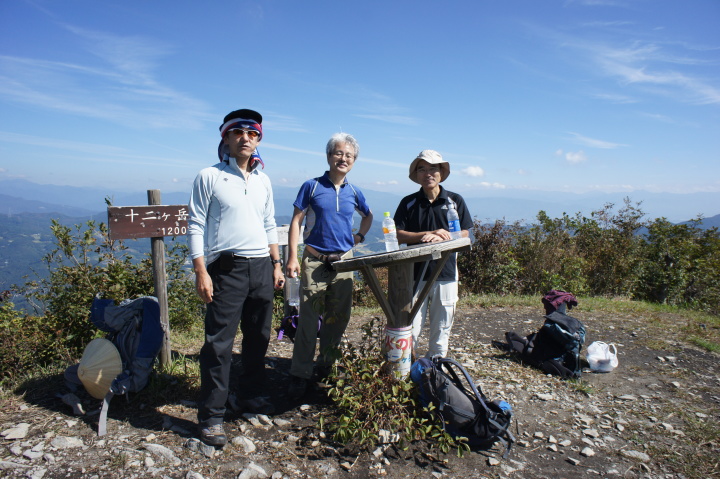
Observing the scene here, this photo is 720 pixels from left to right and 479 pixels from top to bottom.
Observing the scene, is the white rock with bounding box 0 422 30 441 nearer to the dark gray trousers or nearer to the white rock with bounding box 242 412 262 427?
the dark gray trousers

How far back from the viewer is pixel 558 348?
4.81 meters

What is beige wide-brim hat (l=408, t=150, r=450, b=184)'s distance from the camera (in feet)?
12.9

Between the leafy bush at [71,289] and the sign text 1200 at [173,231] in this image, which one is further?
the leafy bush at [71,289]

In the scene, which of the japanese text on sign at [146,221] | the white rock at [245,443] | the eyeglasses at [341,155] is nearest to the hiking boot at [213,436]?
the white rock at [245,443]

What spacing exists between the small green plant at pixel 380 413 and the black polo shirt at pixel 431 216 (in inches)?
42.1

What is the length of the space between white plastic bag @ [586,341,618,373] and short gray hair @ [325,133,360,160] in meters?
3.69

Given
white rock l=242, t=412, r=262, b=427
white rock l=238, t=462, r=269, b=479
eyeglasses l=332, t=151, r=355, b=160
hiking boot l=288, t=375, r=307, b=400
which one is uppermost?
eyeglasses l=332, t=151, r=355, b=160

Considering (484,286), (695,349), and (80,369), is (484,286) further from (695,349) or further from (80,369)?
(80,369)

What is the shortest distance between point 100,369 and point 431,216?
10.7 feet

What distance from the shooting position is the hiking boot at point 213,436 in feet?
10.3

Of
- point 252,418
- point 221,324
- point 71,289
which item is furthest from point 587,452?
point 71,289

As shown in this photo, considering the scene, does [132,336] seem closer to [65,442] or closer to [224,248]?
[65,442]

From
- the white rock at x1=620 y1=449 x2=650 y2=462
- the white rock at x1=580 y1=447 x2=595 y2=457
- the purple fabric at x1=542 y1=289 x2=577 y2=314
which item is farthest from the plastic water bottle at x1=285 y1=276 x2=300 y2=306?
the white rock at x1=620 y1=449 x2=650 y2=462

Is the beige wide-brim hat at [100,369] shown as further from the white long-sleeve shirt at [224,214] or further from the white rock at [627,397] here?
the white rock at [627,397]
